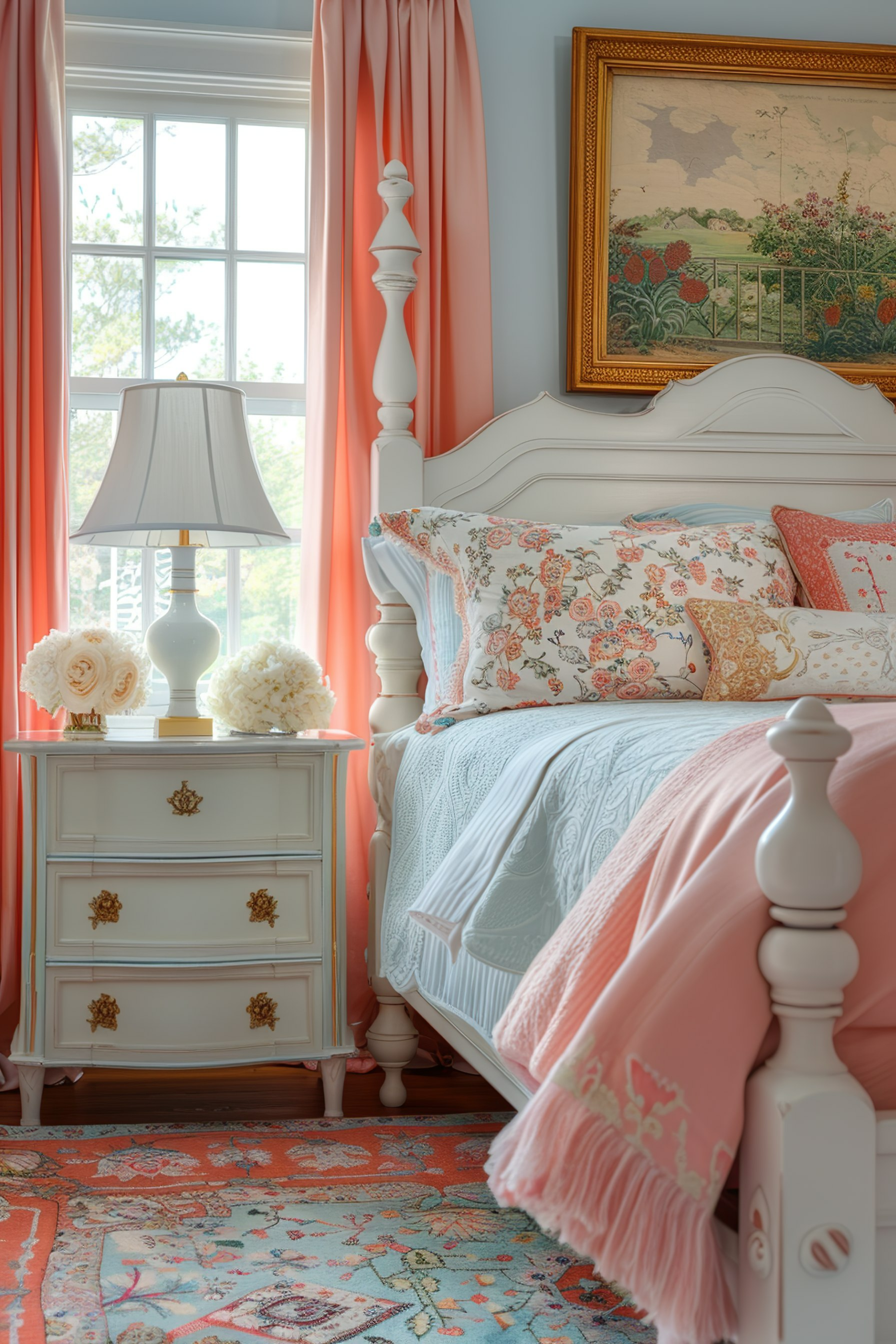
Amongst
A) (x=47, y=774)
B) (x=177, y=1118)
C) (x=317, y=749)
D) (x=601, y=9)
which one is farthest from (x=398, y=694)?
(x=601, y=9)

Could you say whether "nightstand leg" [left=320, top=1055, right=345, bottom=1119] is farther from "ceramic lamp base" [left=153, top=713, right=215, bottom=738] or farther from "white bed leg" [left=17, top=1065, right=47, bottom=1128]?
"ceramic lamp base" [left=153, top=713, right=215, bottom=738]

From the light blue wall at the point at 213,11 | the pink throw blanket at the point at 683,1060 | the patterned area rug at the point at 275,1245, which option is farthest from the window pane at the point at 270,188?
the pink throw blanket at the point at 683,1060

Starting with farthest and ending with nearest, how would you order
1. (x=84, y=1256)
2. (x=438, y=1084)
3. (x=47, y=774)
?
1. (x=438, y=1084)
2. (x=47, y=774)
3. (x=84, y=1256)

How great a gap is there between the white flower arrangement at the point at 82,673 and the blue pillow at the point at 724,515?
3.60 feet

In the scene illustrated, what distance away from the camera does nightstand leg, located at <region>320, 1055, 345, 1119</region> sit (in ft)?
7.68

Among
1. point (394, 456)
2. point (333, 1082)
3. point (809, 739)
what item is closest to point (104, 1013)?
point (333, 1082)

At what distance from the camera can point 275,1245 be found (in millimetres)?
1746

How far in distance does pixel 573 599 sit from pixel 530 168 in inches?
49.3

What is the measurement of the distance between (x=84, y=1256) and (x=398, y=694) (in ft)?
4.18

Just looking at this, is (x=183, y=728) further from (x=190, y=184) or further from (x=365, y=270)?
(x=190, y=184)

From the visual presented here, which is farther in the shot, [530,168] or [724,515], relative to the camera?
[530,168]

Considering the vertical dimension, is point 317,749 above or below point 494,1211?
above

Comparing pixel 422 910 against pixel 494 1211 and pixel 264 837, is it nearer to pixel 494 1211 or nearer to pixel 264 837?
pixel 494 1211

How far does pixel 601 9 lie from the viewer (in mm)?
2947
